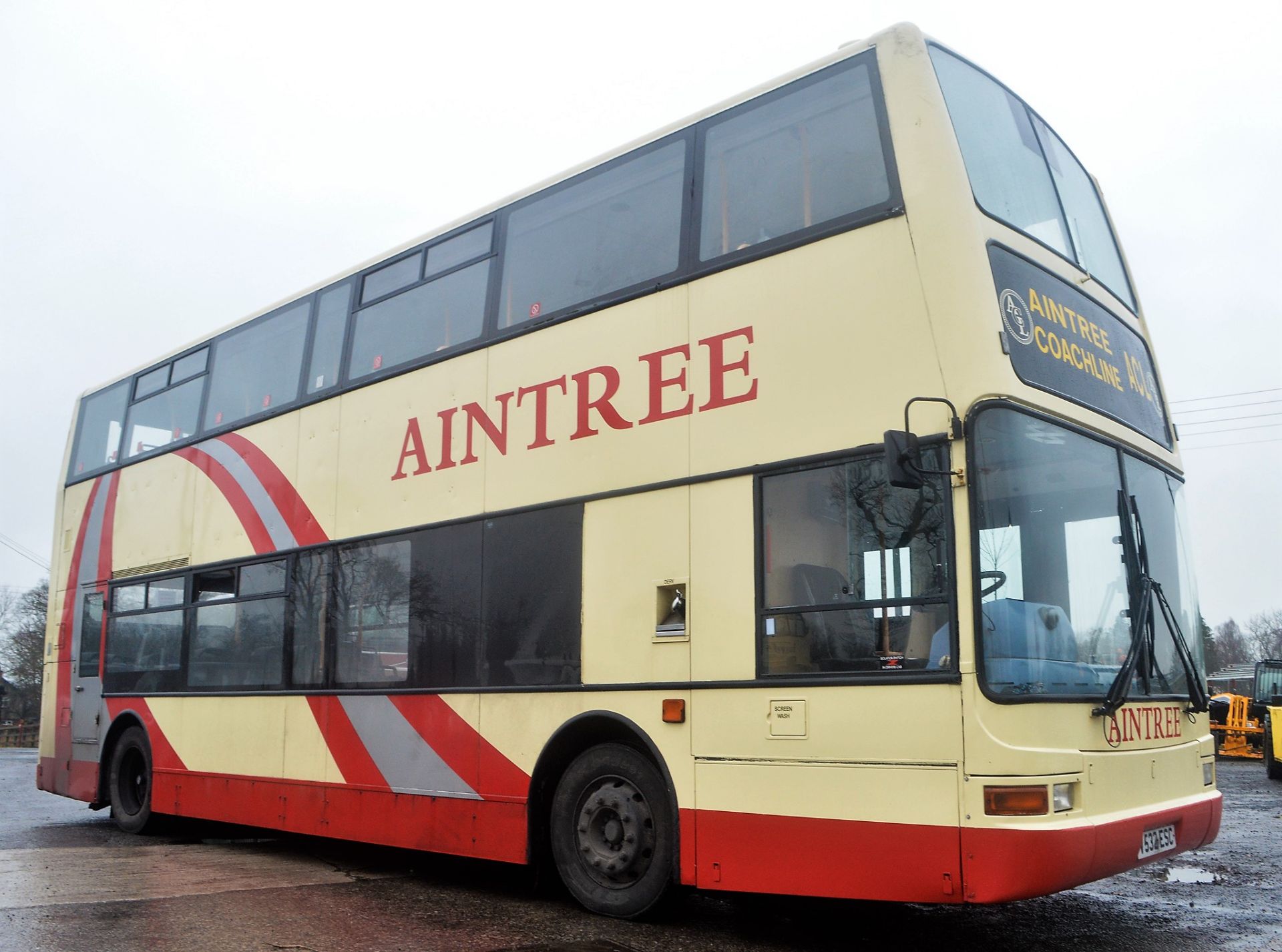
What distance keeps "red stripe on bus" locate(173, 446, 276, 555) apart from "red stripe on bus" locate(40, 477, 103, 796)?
2.28 m

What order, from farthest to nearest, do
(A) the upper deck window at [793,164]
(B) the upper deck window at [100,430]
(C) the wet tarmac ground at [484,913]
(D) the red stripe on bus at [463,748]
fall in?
1. (B) the upper deck window at [100,430]
2. (D) the red stripe on bus at [463,748]
3. (A) the upper deck window at [793,164]
4. (C) the wet tarmac ground at [484,913]

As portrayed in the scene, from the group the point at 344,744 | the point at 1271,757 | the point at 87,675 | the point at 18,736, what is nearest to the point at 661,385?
the point at 344,744

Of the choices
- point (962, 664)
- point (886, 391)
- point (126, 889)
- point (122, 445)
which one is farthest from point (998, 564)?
point (122, 445)

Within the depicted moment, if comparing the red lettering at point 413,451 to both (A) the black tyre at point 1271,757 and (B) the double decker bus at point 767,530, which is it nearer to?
(B) the double decker bus at point 767,530

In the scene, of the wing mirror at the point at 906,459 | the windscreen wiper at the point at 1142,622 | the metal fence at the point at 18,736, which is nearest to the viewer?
the wing mirror at the point at 906,459

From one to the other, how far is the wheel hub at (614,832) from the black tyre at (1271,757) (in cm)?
1451

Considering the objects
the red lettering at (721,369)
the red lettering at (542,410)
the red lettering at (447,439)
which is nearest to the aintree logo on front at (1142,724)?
the red lettering at (721,369)

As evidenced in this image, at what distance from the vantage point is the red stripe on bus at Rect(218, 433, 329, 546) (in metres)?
9.52

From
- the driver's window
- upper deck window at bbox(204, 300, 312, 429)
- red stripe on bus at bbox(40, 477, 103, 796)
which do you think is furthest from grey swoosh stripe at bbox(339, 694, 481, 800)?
red stripe on bus at bbox(40, 477, 103, 796)

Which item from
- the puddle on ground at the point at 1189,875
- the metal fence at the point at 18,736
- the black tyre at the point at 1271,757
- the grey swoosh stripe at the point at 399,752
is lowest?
the metal fence at the point at 18,736

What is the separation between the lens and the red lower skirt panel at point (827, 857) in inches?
207

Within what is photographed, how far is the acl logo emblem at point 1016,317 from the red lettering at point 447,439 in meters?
4.04

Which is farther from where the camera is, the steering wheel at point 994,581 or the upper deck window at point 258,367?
the upper deck window at point 258,367

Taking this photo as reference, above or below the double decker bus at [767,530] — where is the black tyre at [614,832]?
below
